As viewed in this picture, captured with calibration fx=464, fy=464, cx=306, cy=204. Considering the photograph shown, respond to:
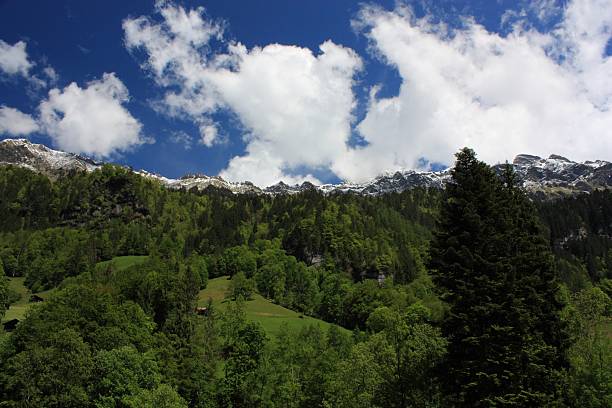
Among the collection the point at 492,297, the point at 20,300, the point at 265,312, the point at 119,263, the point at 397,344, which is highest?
the point at 119,263

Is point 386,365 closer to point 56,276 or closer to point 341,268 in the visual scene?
point 341,268

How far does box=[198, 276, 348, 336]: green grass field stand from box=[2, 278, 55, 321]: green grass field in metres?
43.5

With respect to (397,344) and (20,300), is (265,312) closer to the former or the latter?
(20,300)

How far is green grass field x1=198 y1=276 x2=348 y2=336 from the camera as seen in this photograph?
114562mm

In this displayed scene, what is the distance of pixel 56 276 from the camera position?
575 ft

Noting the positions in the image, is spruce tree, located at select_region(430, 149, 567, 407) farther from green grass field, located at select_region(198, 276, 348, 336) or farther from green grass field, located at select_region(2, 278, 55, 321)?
green grass field, located at select_region(2, 278, 55, 321)

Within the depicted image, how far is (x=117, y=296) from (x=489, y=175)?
83.3 metres

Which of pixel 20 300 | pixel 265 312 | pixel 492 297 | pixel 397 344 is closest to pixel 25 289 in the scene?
pixel 20 300

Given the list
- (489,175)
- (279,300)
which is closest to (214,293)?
(279,300)

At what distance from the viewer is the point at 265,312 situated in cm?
13162

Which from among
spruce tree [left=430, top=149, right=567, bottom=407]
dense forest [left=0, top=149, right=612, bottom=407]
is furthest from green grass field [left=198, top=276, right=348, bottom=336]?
spruce tree [left=430, top=149, right=567, bottom=407]

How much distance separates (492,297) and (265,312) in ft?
363

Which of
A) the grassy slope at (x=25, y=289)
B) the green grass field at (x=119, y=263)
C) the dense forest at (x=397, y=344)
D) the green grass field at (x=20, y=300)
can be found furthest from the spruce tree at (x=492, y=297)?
the green grass field at (x=119, y=263)

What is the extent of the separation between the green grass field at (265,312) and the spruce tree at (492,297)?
76.3 metres
